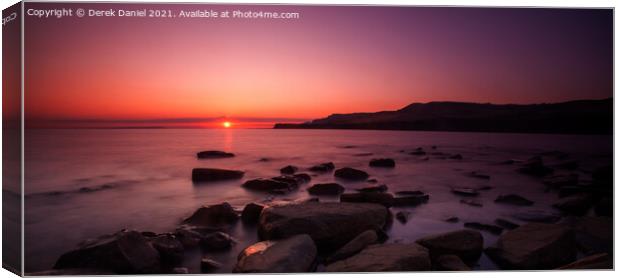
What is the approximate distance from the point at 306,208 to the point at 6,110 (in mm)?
3163

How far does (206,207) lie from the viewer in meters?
5.05

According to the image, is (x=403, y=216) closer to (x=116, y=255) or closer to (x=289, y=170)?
(x=289, y=170)

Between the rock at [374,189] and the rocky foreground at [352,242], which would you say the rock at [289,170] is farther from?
the rocky foreground at [352,242]

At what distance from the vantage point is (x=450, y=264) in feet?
13.9

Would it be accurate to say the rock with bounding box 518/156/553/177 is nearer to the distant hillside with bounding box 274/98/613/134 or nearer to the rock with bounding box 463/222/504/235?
the distant hillside with bounding box 274/98/613/134

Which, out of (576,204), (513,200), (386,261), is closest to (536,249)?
(513,200)

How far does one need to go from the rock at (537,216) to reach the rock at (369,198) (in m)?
1.53

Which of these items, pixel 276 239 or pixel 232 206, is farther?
pixel 232 206

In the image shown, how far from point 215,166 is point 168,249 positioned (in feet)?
5.80

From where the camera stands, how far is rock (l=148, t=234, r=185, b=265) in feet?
13.9

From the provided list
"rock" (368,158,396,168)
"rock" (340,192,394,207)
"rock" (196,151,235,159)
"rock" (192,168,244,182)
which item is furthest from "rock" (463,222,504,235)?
"rock" (196,151,235,159)

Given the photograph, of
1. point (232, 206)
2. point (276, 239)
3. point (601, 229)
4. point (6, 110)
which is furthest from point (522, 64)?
point (6, 110)

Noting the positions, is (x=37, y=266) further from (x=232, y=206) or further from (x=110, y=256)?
(x=232, y=206)

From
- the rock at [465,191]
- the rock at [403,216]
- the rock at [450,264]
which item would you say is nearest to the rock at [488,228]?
the rock at [465,191]
